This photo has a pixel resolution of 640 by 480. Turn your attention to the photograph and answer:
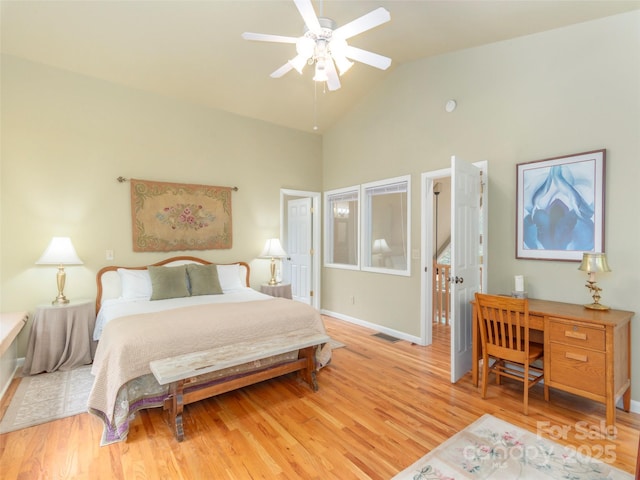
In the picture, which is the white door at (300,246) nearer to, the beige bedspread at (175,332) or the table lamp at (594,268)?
the beige bedspread at (175,332)

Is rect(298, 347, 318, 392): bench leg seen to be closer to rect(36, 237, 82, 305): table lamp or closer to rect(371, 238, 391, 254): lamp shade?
rect(371, 238, 391, 254): lamp shade

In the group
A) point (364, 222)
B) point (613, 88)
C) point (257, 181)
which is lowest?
point (364, 222)

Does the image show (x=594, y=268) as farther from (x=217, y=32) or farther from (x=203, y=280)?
(x=217, y=32)

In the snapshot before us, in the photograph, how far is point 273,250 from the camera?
492 cm

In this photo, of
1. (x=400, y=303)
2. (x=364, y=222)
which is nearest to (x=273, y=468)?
(x=400, y=303)

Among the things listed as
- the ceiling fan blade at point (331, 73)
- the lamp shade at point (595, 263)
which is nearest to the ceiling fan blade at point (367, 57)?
the ceiling fan blade at point (331, 73)

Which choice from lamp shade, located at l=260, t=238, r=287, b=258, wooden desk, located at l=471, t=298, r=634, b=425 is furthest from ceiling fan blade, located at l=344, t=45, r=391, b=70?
lamp shade, located at l=260, t=238, r=287, b=258

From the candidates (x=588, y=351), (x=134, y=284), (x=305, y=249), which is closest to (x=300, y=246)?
(x=305, y=249)

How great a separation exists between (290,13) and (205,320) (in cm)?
303

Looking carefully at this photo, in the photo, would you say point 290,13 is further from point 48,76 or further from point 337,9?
point 48,76

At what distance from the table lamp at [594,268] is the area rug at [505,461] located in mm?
1130

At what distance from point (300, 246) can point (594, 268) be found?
424cm

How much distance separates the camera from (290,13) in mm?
3195

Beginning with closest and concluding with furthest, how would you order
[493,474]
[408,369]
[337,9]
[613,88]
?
[493,474] < [613,88] < [337,9] < [408,369]
